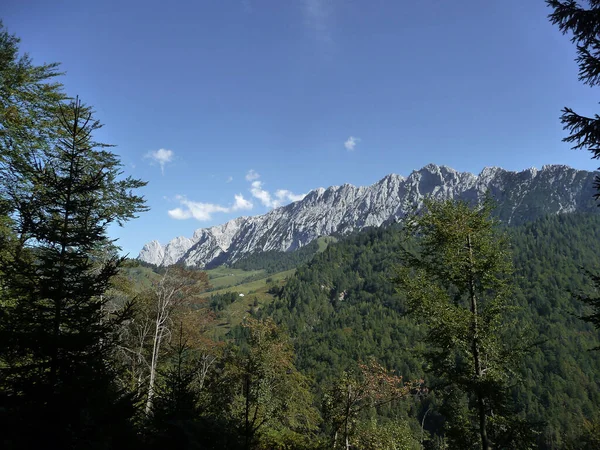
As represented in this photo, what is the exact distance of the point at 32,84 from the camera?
507 inches

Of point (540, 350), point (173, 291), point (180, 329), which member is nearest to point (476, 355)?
point (180, 329)

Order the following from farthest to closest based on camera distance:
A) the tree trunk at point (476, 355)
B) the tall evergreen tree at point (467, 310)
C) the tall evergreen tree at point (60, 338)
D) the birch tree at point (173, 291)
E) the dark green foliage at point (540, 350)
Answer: the dark green foliage at point (540, 350) → the birch tree at point (173, 291) → the tall evergreen tree at point (467, 310) → the tree trunk at point (476, 355) → the tall evergreen tree at point (60, 338)

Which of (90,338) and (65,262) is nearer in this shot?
(90,338)

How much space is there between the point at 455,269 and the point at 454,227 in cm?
168

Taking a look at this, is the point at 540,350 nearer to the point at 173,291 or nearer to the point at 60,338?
the point at 173,291

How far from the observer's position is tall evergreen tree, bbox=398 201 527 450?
11.6 metres

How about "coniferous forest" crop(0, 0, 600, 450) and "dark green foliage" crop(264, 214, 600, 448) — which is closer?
"coniferous forest" crop(0, 0, 600, 450)

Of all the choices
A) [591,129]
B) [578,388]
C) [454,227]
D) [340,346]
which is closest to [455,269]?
[454,227]

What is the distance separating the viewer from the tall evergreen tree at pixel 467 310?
1156 centimetres

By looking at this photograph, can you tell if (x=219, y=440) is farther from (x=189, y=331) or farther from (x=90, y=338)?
(x=189, y=331)

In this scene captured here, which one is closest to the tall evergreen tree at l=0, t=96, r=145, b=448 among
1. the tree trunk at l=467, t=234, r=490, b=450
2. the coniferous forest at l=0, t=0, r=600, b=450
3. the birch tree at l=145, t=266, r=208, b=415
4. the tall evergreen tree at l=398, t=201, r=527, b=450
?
the coniferous forest at l=0, t=0, r=600, b=450

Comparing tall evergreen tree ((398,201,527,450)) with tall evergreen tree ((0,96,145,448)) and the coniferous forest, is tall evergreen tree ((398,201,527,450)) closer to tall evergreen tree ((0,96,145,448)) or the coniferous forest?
the coniferous forest

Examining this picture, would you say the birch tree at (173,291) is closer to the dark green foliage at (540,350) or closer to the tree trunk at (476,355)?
the tree trunk at (476,355)

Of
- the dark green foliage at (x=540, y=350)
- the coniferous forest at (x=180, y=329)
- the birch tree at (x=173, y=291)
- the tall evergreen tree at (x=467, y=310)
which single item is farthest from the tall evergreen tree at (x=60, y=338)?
the dark green foliage at (x=540, y=350)
